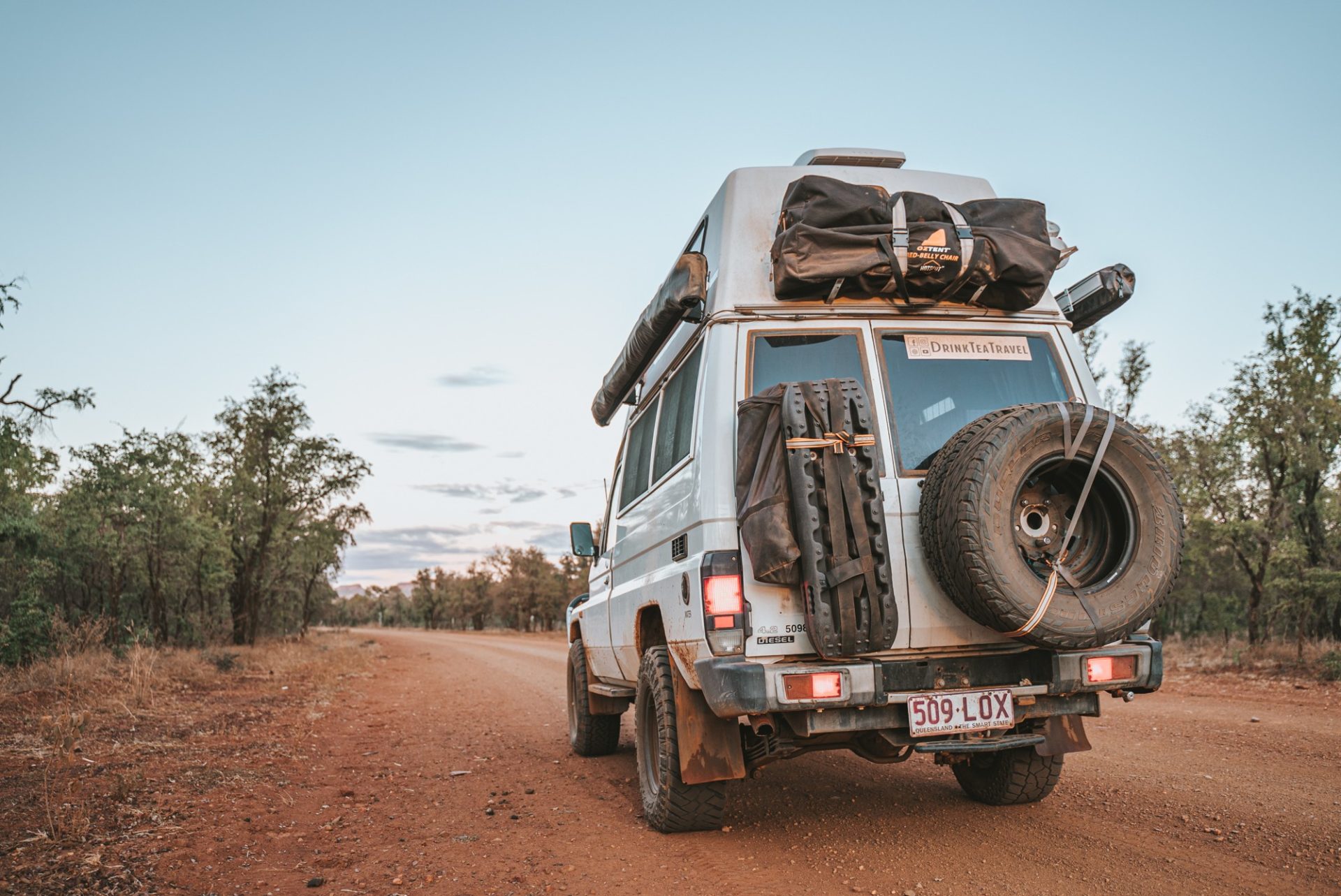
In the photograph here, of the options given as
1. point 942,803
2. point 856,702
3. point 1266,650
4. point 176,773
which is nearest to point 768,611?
point 856,702

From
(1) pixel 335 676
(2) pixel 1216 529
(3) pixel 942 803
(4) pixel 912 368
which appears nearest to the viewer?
(4) pixel 912 368

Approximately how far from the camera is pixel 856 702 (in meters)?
3.52

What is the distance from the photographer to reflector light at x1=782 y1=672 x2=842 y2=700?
3504 millimetres

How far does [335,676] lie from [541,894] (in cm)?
1460

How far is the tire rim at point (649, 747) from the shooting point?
15.1 ft

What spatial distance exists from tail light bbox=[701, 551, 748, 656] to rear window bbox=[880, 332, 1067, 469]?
3.42ft

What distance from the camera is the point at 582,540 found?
7211mm

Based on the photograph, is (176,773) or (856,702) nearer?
(856,702)

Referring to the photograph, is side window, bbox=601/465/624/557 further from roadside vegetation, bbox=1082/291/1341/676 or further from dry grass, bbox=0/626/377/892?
roadside vegetation, bbox=1082/291/1341/676

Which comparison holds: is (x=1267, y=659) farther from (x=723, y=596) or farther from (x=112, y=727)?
(x=112, y=727)

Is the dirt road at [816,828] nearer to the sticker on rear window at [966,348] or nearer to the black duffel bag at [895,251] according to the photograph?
the sticker on rear window at [966,348]

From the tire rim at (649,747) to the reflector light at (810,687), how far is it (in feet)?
3.79

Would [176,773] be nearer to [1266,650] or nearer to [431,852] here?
[431,852]

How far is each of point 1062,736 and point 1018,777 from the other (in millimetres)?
659
